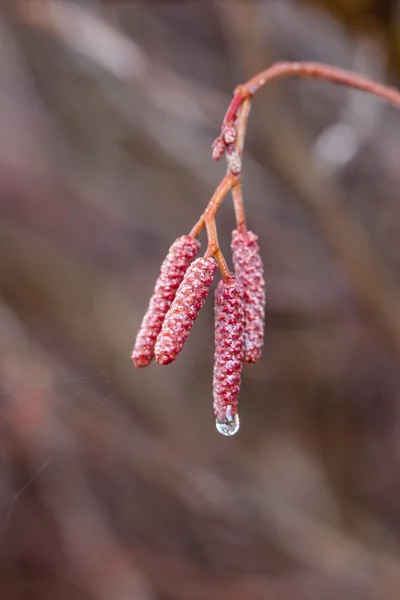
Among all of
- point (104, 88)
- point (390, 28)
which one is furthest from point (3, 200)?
point (390, 28)

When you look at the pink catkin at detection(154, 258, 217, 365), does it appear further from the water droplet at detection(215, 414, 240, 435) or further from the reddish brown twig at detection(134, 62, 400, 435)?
the water droplet at detection(215, 414, 240, 435)

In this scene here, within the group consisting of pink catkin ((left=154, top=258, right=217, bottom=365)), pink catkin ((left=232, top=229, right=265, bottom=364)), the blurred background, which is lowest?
pink catkin ((left=154, top=258, right=217, bottom=365))

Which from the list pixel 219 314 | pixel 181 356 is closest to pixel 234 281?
pixel 219 314

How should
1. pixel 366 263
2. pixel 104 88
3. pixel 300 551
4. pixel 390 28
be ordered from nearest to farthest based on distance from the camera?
pixel 390 28, pixel 366 263, pixel 300 551, pixel 104 88

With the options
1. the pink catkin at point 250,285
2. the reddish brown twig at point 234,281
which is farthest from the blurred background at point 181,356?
the pink catkin at point 250,285

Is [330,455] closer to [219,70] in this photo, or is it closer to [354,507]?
[354,507]

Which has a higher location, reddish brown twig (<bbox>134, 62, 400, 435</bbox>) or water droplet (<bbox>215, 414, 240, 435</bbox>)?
reddish brown twig (<bbox>134, 62, 400, 435</bbox>)

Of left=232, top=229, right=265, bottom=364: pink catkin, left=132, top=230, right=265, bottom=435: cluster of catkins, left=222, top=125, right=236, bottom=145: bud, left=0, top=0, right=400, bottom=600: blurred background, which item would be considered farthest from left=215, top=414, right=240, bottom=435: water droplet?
left=0, top=0, right=400, bottom=600: blurred background
